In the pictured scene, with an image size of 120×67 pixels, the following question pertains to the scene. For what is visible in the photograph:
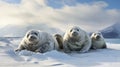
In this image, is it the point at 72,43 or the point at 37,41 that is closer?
the point at 37,41

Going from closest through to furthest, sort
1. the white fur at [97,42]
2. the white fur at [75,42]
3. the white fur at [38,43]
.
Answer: the white fur at [38,43], the white fur at [75,42], the white fur at [97,42]

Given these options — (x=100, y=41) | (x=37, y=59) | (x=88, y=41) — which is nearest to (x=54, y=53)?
(x=37, y=59)

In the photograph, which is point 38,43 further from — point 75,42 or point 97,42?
point 97,42

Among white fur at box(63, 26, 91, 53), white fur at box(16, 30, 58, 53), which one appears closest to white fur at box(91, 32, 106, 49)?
white fur at box(63, 26, 91, 53)

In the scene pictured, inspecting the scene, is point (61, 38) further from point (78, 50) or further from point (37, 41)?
point (37, 41)

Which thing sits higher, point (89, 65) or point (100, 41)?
point (100, 41)

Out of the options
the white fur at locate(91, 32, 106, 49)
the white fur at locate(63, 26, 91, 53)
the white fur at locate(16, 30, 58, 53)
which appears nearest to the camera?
the white fur at locate(16, 30, 58, 53)

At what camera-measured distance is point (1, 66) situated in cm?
487

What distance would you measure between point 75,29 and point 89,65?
4.10m

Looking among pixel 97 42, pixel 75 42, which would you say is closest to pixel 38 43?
pixel 75 42

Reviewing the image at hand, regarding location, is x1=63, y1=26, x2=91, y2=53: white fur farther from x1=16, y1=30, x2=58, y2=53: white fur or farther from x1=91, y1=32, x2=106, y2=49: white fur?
x1=91, y1=32, x2=106, y2=49: white fur

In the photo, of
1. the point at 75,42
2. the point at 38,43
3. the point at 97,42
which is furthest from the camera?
the point at 97,42

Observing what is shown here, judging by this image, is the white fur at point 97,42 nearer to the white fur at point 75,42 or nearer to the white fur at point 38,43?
the white fur at point 75,42

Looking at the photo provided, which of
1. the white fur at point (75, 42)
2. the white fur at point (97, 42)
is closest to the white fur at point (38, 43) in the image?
the white fur at point (75, 42)
